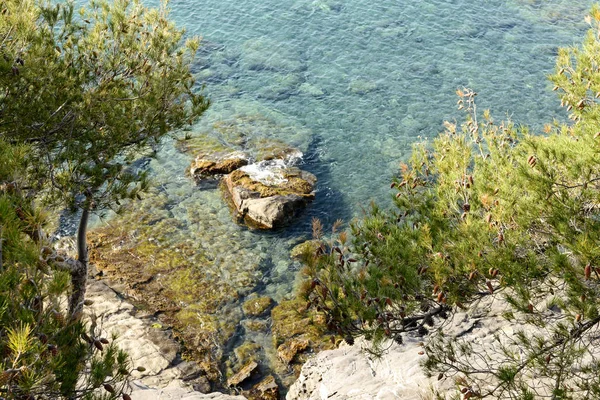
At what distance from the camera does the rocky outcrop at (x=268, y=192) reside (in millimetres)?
20922

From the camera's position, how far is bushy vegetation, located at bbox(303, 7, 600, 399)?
7.38m

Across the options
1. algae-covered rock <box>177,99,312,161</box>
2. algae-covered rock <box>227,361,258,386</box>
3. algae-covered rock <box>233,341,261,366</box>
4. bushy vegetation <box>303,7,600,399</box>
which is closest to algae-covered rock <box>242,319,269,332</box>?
algae-covered rock <box>233,341,261,366</box>

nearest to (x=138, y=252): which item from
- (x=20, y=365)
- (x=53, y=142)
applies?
(x=53, y=142)

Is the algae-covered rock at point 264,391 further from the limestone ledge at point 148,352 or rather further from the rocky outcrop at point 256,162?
the rocky outcrop at point 256,162

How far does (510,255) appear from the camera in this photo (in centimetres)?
797

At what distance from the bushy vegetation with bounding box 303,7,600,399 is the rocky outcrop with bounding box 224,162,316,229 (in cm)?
1073

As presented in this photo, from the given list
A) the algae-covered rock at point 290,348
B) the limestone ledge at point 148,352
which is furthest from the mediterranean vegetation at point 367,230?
the algae-covered rock at point 290,348

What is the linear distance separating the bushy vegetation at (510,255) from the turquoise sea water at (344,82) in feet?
26.2

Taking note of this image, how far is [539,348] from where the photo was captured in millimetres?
7555

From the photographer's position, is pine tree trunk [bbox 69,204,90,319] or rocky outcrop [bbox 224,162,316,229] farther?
rocky outcrop [bbox 224,162,316,229]

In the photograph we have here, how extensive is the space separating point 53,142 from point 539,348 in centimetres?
915

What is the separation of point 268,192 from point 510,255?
47.8 feet

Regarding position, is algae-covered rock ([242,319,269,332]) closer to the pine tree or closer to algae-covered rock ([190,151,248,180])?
the pine tree

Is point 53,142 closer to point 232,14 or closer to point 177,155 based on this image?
A: point 177,155
